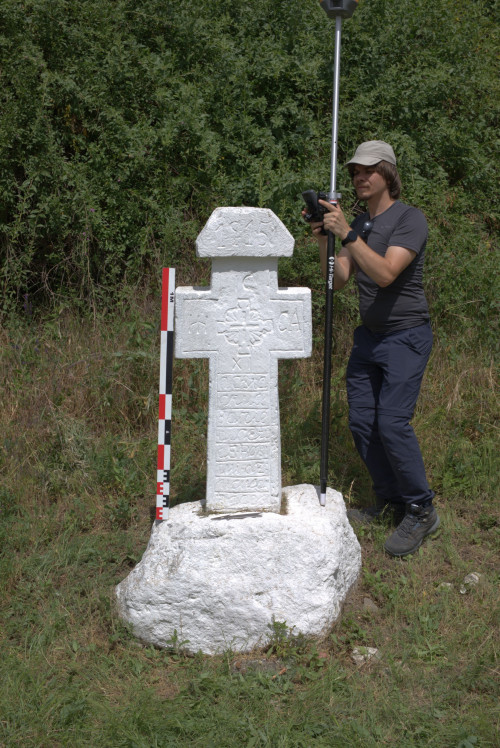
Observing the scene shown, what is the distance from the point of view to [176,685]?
3.21 m

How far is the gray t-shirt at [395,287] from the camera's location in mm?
3775

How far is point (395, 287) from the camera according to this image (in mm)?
3912

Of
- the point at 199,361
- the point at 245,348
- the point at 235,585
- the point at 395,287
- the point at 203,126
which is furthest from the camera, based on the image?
the point at 203,126

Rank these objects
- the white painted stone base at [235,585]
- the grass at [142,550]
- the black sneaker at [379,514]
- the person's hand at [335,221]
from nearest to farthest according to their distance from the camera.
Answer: the grass at [142,550] → the white painted stone base at [235,585] → the person's hand at [335,221] → the black sneaker at [379,514]

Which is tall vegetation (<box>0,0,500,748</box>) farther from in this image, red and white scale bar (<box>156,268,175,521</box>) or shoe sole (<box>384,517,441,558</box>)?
red and white scale bar (<box>156,268,175,521</box>)

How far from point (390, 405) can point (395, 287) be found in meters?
0.63

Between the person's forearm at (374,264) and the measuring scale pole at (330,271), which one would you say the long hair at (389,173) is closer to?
the measuring scale pole at (330,271)

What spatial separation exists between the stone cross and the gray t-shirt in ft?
1.72

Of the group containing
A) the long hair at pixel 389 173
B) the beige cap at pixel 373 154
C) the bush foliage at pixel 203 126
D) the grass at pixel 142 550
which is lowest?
the grass at pixel 142 550

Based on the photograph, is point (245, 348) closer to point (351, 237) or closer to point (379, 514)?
point (351, 237)

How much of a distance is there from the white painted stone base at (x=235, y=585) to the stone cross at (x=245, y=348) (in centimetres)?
22

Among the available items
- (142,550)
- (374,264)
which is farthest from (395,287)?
(142,550)

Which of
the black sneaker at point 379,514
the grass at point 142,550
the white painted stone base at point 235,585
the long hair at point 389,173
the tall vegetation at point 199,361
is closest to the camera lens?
the grass at point 142,550

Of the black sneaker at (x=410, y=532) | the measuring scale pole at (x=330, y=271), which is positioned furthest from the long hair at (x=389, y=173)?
the black sneaker at (x=410, y=532)
